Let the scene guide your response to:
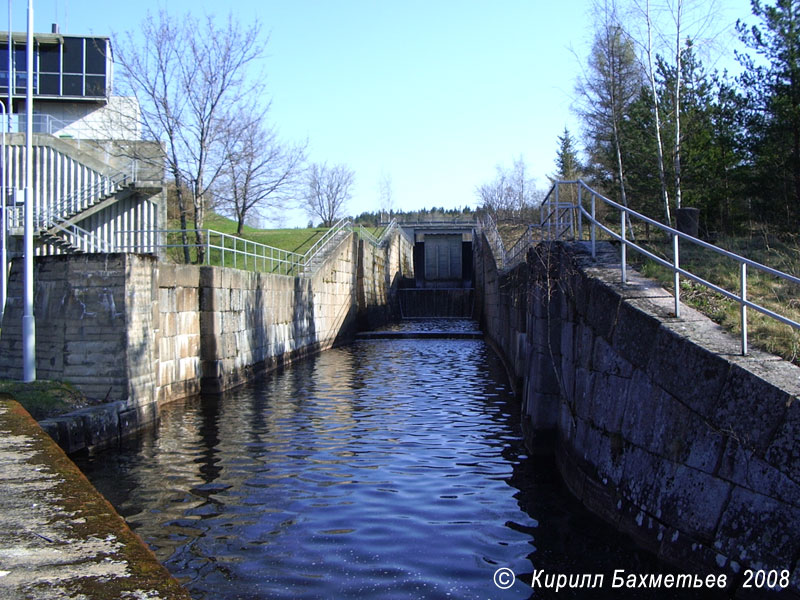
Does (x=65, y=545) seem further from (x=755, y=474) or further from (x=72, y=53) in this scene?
(x=72, y=53)

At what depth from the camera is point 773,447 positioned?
4.37m

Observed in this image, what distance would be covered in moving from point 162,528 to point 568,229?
6.67m

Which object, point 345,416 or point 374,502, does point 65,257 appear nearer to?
point 345,416

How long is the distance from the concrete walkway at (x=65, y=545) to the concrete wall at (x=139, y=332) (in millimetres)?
3624

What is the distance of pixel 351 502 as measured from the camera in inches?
294

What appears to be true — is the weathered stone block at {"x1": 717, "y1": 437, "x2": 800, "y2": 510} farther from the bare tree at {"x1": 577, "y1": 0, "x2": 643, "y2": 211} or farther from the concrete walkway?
the bare tree at {"x1": 577, "y1": 0, "x2": 643, "y2": 211}

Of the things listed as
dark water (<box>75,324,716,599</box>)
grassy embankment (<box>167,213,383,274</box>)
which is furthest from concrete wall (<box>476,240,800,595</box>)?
grassy embankment (<box>167,213,383,274</box>)

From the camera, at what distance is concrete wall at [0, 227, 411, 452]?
11094 millimetres

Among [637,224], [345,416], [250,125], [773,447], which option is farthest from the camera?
[250,125]

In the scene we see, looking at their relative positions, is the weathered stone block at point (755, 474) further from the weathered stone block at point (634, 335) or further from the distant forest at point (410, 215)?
the distant forest at point (410, 215)

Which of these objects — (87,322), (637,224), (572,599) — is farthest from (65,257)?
(637,224)

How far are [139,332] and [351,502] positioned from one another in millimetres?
5690

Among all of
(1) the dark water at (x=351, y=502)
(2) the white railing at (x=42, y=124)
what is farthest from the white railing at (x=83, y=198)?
(1) the dark water at (x=351, y=502)

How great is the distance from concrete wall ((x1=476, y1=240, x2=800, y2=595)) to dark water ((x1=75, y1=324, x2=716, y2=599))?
0.41 meters
